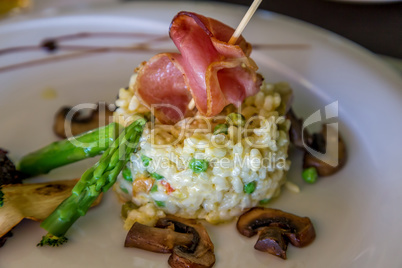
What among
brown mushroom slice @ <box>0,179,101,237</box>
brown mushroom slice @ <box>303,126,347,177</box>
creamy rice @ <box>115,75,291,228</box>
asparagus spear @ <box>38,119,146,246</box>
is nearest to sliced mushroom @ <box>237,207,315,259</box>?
creamy rice @ <box>115,75,291,228</box>

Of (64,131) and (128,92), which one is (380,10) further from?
(64,131)

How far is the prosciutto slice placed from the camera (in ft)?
9.23

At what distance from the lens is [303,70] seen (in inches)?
162

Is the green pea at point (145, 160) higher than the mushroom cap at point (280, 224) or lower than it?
higher

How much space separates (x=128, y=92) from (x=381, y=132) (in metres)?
1.91

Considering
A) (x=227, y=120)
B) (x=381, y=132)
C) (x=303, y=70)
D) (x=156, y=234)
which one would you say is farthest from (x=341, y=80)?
(x=156, y=234)

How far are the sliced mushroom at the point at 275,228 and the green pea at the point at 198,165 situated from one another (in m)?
0.46

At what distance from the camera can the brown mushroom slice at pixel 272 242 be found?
9.21 feet

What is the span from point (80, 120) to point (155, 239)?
1382mm

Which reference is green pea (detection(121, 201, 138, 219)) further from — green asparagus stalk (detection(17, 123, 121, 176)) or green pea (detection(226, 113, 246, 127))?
green pea (detection(226, 113, 246, 127))

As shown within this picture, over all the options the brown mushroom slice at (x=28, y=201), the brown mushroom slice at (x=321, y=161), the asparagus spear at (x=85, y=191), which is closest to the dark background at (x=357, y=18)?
the brown mushroom slice at (x=321, y=161)

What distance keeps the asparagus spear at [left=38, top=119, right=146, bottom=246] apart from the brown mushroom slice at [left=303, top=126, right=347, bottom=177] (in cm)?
138

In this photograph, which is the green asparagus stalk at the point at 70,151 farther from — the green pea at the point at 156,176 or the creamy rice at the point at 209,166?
the green pea at the point at 156,176

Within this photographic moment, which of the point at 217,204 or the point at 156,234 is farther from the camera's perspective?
the point at 217,204
